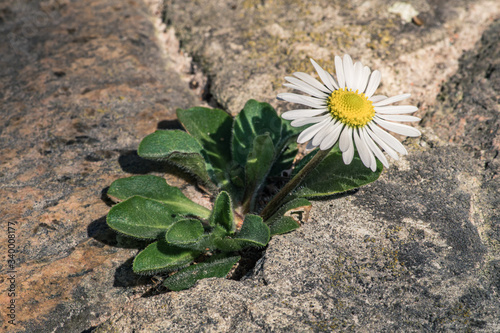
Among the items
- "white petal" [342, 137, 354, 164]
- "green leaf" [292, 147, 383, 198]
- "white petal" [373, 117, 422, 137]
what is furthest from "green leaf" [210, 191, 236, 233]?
"white petal" [373, 117, 422, 137]

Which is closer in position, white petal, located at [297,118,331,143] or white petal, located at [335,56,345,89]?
white petal, located at [297,118,331,143]

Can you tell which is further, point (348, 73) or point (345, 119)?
point (348, 73)

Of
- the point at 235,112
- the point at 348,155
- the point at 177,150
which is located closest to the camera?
the point at 348,155

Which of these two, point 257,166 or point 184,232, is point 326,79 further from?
point 184,232

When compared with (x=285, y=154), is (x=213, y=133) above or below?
below

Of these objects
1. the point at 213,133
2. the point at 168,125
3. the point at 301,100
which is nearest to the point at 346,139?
the point at 301,100

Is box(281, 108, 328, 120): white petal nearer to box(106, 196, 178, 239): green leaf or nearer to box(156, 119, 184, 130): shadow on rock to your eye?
box(106, 196, 178, 239): green leaf

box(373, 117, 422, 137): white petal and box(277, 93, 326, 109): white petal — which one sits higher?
box(373, 117, 422, 137): white petal
